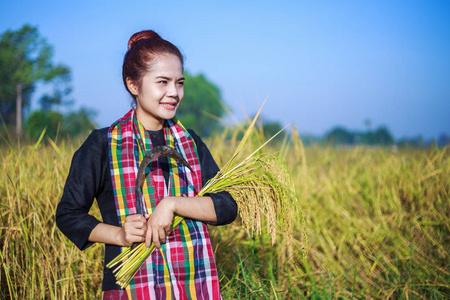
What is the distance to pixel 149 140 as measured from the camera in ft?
6.12

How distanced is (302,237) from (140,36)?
4.65 ft

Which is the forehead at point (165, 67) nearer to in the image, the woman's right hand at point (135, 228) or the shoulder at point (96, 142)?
the shoulder at point (96, 142)

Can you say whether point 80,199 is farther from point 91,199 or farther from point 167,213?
point 167,213

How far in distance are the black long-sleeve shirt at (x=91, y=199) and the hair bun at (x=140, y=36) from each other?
0.49 meters

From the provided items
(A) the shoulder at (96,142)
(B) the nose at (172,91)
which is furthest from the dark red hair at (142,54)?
(A) the shoulder at (96,142)

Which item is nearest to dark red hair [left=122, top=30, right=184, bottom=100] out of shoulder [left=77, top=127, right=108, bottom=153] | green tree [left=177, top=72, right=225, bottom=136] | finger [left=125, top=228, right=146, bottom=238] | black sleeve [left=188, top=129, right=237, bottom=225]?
shoulder [left=77, top=127, right=108, bottom=153]

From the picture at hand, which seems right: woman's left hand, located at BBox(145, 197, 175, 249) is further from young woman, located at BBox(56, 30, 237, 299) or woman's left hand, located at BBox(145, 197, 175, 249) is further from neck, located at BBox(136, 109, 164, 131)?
neck, located at BBox(136, 109, 164, 131)

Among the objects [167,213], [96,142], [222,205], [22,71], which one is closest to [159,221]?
[167,213]

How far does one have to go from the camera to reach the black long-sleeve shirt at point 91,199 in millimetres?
1666

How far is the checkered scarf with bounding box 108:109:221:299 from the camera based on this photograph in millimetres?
1676

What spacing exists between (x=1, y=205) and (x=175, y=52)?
2.01 metres

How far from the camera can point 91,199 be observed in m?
1.73

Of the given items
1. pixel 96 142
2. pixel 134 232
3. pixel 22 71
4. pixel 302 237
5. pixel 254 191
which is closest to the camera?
pixel 134 232

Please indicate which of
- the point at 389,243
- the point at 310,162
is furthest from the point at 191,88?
the point at 389,243
